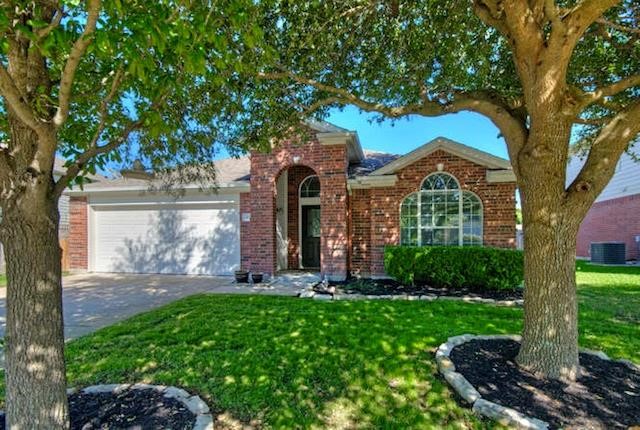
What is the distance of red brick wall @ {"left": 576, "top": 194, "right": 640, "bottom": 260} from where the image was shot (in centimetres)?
1719

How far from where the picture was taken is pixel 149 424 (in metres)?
2.88

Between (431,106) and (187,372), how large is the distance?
4.41m

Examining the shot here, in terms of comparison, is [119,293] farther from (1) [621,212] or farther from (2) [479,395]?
(1) [621,212]

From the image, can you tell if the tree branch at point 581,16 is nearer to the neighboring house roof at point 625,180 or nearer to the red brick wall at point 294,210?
the red brick wall at point 294,210

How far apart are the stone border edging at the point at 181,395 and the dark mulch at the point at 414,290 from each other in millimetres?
5638

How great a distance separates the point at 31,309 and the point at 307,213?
10649 mm

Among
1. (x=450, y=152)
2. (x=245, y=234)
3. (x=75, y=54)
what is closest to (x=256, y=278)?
(x=245, y=234)

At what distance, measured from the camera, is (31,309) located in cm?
247

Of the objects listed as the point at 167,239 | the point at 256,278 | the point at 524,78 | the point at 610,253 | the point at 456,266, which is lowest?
the point at 256,278

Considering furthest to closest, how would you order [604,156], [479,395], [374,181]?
[374,181] → [604,156] → [479,395]

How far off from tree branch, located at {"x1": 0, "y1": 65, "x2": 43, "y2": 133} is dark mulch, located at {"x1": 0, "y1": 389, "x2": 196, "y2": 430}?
2407mm

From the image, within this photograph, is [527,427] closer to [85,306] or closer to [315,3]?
[315,3]

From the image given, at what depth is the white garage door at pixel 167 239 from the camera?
12062mm

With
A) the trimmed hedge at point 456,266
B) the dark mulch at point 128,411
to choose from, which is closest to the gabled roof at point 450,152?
the trimmed hedge at point 456,266
